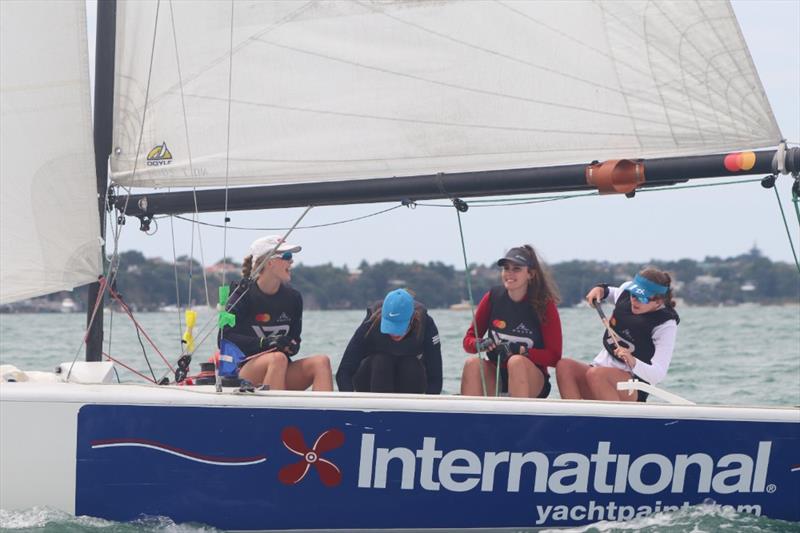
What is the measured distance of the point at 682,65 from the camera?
4.84 metres

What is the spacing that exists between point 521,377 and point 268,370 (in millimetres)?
1041

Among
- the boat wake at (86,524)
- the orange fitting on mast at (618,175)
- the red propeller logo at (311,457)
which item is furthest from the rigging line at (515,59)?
the boat wake at (86,524)

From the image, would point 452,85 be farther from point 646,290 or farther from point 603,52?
point 646,290

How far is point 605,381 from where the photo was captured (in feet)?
17.0

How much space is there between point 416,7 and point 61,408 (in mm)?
2124

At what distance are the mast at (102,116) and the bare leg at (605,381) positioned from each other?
2.16 meters

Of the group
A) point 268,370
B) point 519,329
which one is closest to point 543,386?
point 519,329

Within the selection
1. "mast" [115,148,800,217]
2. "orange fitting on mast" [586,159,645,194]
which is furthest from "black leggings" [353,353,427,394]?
"orange fitting on mast" [586,159,645,194]

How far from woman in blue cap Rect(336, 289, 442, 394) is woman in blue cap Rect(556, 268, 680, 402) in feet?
1.84

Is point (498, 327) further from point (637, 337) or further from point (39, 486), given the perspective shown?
point (39, 486)

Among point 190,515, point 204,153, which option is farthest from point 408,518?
point 204,153

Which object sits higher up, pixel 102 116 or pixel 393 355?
pixel 102 116

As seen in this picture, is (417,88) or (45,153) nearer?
(417,88)

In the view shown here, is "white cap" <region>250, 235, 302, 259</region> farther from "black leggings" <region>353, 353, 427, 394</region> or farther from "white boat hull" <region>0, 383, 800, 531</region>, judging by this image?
"white boat hull" <region>0, 383, 800, 531</region>
